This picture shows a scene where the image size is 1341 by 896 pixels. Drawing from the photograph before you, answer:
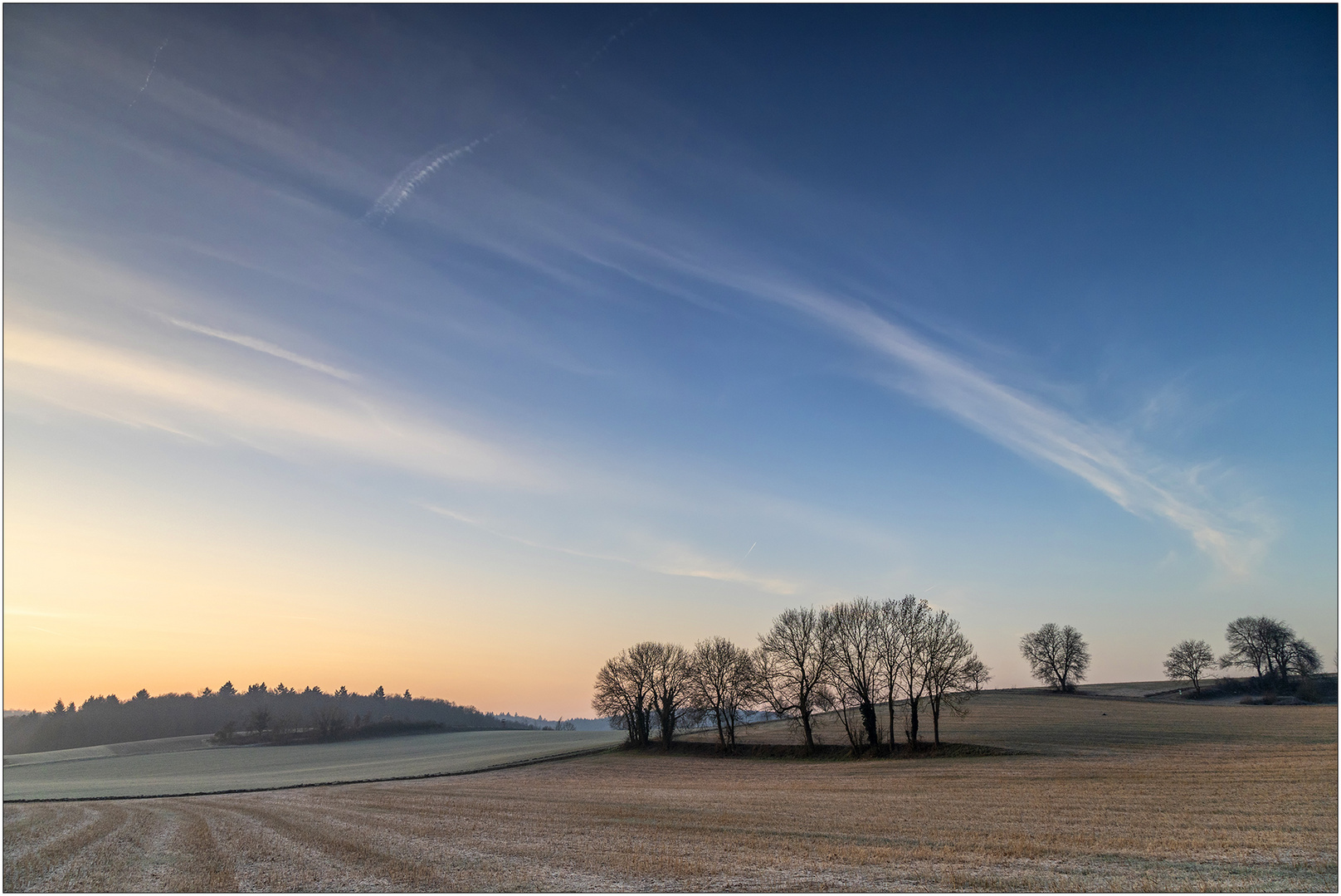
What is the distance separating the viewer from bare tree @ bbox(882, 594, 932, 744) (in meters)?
64.0

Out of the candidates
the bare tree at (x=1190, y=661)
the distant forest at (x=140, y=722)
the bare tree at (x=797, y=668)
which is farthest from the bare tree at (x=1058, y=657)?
the distant forest at (x=140, y=722)

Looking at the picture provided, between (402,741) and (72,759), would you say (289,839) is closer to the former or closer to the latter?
(402,741)

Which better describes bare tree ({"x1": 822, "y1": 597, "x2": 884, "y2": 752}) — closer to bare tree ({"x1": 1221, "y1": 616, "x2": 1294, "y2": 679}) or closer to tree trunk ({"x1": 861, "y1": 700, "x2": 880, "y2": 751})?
tree trunk ({"x1": 861, "y1": 700, "x2": 880, "y2": 751})

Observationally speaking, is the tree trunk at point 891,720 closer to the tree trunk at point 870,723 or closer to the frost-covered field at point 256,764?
the tree trunk at point 870,723

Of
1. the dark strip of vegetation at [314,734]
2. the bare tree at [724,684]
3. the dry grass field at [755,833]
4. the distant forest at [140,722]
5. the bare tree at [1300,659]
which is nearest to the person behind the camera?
the dry grass field at [755,833]

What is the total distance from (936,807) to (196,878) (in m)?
27.2

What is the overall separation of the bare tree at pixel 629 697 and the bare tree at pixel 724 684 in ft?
20.7

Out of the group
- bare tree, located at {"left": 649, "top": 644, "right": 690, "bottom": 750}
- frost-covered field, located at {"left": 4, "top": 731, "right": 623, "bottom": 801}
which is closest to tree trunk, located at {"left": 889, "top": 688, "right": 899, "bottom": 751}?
bare tree, located at {"left": 649, "top": 644, "right": 690, "bottom": 750}

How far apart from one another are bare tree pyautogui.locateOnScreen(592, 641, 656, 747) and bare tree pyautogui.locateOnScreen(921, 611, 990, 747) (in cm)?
3406

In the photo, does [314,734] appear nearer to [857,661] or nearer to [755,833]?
[857,661]

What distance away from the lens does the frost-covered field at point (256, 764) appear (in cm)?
5816

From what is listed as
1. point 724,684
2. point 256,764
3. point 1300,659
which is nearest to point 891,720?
point 724,684

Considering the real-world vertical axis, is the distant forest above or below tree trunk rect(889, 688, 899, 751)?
below

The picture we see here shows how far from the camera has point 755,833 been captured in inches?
950
